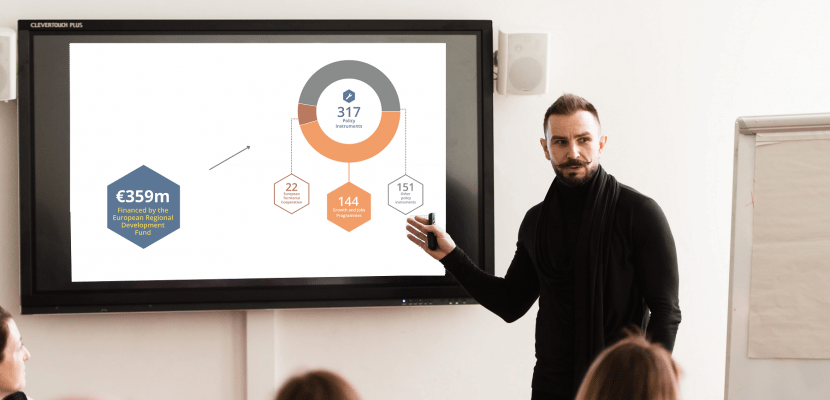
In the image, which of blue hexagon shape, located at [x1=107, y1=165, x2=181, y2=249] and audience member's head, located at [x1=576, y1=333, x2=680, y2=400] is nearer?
audience member's head, located at [x1=576, y1=333, x2=680, y2=400]

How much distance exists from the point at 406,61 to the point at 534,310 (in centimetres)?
120

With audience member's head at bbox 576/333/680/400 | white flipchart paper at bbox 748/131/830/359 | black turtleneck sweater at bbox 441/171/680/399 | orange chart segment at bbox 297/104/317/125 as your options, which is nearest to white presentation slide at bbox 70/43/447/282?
orange chart segment at bbox 297/104/317/125

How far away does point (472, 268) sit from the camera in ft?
6.15

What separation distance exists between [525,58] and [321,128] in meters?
0.90

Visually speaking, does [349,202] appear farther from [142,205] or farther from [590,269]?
[590,269]

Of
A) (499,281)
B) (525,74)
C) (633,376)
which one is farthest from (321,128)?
(633,376)

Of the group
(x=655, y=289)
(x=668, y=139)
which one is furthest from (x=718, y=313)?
(x=655, y=289)

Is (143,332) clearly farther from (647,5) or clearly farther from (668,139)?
(647,5)

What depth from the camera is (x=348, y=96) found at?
2330 millimetres

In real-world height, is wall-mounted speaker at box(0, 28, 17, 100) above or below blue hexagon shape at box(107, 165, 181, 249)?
above

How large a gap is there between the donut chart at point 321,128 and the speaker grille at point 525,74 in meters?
0.50

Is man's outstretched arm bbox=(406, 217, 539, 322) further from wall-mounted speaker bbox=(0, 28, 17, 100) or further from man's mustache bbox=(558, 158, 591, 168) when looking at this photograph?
wall-mounted speaker bbox=(0, 28, 17, 100)

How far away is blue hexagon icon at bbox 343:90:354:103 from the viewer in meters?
2.33

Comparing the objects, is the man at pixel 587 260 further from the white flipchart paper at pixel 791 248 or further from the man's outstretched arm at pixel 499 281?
the white flipchart paper at pixel 791 248
